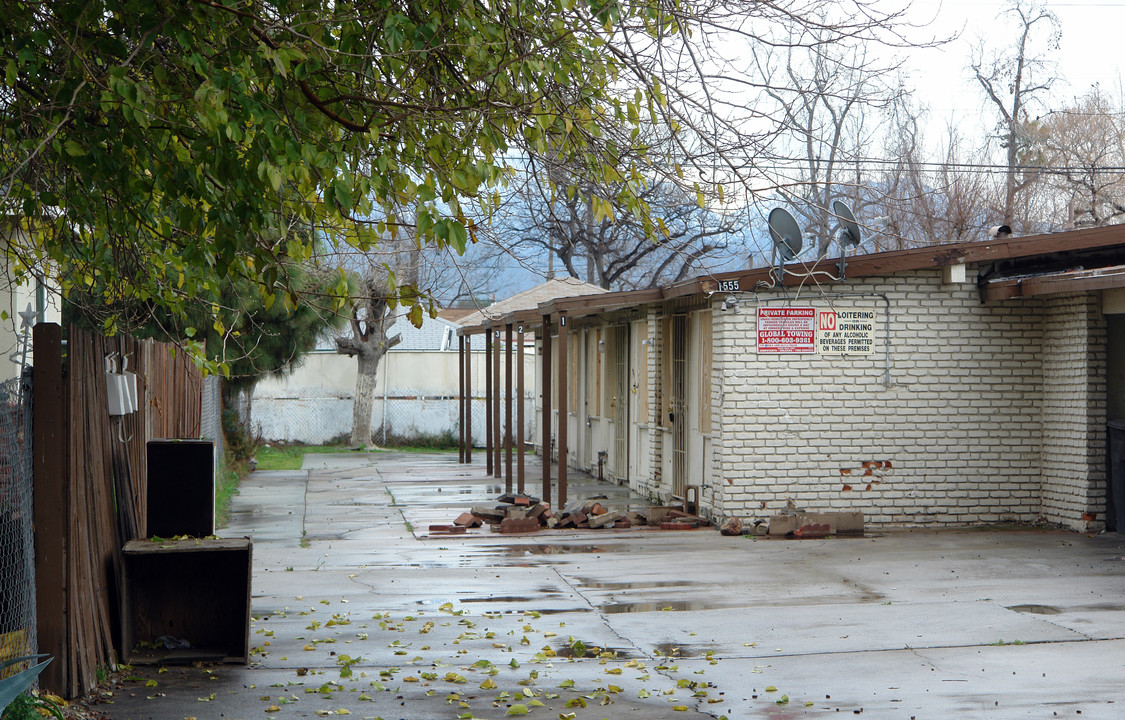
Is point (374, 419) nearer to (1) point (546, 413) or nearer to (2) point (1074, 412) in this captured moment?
(1) point (546, 413)

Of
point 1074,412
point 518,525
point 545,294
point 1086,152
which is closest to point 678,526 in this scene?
point 518,525

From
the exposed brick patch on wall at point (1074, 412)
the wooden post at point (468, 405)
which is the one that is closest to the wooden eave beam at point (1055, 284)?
the exposed brick patch on wall at point (1074, 412)

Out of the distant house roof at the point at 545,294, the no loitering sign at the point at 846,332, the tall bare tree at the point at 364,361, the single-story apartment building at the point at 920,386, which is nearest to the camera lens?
the single-story apartment building at the point at 920,386

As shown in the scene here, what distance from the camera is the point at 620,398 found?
60.0 ft

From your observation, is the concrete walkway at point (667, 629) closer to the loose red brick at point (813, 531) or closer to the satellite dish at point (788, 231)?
the loose red brick at point (813, 531)

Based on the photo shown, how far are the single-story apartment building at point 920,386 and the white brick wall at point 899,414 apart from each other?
0.05ft

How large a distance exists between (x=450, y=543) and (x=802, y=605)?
15.2 feet

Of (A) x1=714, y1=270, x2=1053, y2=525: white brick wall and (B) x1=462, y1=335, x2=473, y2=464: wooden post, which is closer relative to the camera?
(A) x1=714, y1=270, x2=1053, y2=525: white brick wall

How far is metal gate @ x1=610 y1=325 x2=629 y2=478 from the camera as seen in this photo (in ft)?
58.0

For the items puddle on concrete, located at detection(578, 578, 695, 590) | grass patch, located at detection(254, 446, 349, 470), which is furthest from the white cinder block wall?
grass patch, located at detection(254, 446, 349, 470)

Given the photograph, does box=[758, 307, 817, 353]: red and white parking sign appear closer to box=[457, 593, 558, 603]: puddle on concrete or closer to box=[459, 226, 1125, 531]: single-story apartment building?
box=[459, 226, 1125, 531]: single-story apartment building

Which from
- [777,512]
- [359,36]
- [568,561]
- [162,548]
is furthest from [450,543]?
[359,36]

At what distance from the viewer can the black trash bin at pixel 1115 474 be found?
11.7m

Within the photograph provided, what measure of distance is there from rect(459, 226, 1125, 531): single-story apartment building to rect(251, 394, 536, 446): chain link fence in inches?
674
